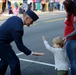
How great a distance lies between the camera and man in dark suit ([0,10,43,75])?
601 cm

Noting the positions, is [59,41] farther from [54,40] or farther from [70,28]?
[70,28]

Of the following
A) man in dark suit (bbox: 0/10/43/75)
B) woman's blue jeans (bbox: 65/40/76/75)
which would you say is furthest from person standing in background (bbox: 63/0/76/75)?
man in dark suit (bbox: 0/10/43/75)

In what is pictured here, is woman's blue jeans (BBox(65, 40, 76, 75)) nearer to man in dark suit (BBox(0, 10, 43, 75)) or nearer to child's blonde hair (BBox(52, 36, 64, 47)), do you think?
child's blonde hair (BBox(52, 36, 64, 47))

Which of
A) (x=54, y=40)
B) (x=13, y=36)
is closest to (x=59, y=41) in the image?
(x=54, y=40)

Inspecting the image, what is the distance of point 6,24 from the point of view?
6223mm

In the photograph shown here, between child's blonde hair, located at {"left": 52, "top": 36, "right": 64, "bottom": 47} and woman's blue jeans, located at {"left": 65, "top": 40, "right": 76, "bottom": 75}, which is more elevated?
child's blonde hair, located at {"left": 52, "top": 36, "right": 64, "bottom": 47}

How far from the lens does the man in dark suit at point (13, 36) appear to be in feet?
19.7

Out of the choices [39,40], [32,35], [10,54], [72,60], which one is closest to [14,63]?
[10,54]

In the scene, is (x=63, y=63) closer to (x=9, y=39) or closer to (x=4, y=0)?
(x=9, y=39)

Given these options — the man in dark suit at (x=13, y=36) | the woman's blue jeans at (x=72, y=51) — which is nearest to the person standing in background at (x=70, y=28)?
the woman's blue jeans at (x=72, y=51)

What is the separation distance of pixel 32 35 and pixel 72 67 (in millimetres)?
8262

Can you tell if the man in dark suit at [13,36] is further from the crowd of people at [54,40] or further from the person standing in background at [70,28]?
the person standing in background at [70,28]

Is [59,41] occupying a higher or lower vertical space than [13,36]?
lower

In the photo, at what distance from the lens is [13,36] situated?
6074 millimetres
